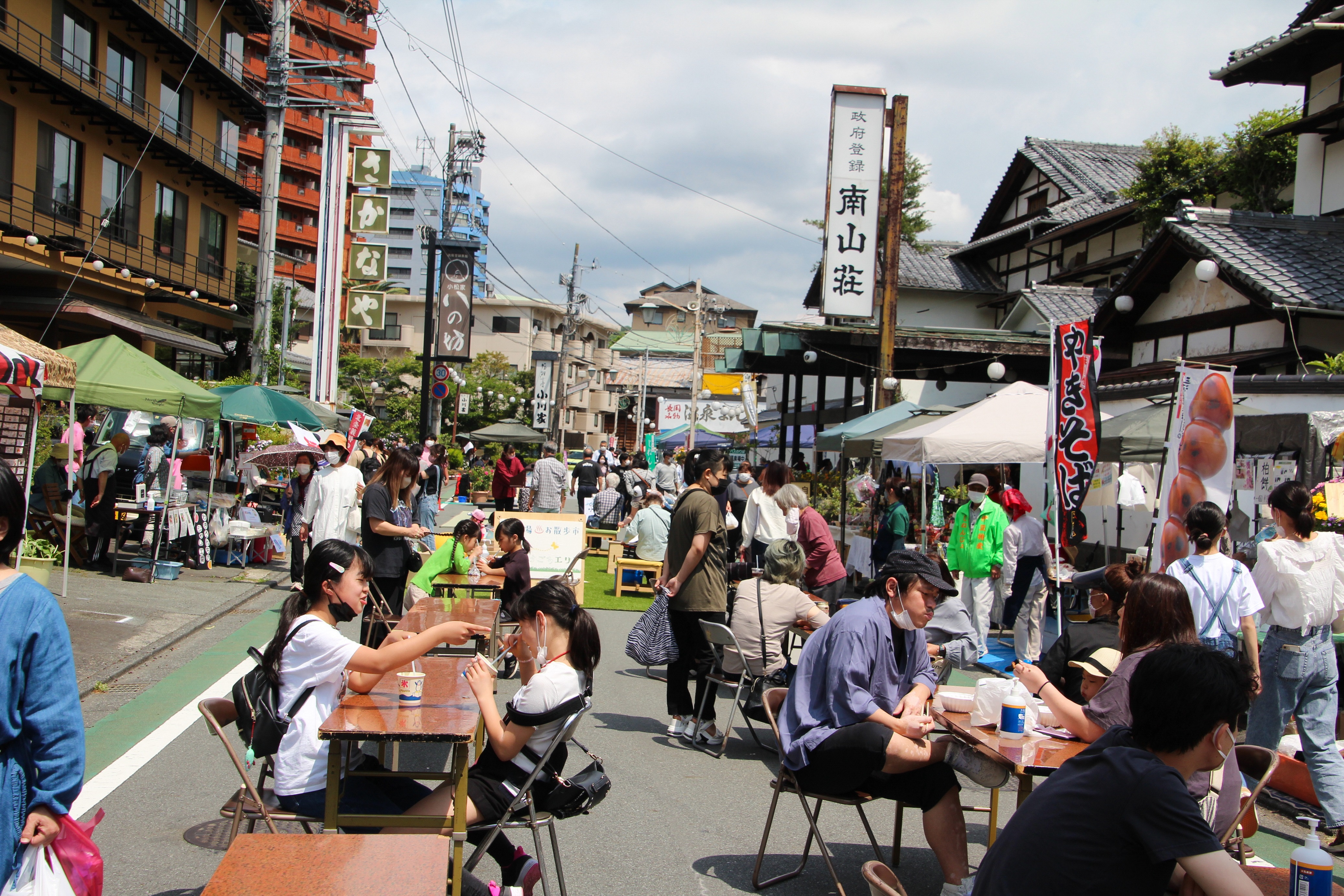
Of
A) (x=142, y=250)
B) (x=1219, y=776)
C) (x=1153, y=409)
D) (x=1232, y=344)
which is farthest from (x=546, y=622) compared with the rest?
(x=142, y=250)

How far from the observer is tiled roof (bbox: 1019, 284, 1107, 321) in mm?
19172

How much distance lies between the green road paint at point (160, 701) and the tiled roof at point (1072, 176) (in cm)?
1953

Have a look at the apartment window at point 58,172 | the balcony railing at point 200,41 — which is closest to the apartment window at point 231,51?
the balcony railing at point 200,41

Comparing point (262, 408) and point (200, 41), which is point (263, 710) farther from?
point (200, 41)

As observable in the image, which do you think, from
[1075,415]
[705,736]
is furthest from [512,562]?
[1075,415]

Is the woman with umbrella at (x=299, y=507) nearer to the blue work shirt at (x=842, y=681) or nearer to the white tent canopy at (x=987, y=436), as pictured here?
the white tent canopy at (x=987, y=436)

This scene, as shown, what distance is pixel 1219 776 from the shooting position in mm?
3633

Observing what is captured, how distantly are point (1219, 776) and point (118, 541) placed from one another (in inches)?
494

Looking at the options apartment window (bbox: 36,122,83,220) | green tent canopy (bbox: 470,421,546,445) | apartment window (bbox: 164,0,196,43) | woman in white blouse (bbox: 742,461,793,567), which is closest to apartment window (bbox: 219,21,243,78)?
apartment window (bbox: 164,0,196,43)

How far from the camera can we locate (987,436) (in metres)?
10.3

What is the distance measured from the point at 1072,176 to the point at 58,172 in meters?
23.8

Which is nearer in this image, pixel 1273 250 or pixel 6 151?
pixel 1273 250

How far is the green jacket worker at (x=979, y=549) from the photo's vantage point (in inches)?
390

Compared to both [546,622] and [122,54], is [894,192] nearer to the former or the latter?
[546,622]
